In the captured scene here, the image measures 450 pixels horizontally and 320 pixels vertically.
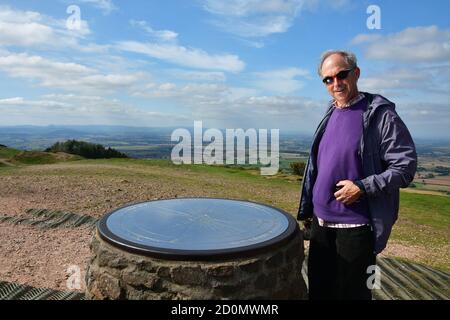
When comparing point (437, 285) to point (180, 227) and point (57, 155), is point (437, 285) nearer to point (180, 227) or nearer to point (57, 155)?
point (180, 227)

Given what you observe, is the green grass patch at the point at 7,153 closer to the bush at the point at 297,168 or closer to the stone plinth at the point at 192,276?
the bush at the point at 297,168

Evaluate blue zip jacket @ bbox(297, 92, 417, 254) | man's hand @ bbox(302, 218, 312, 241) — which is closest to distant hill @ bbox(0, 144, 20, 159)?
man's hand @ bbox(302, 218, 312, 241)

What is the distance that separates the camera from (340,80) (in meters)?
3.16

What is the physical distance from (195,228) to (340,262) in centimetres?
156

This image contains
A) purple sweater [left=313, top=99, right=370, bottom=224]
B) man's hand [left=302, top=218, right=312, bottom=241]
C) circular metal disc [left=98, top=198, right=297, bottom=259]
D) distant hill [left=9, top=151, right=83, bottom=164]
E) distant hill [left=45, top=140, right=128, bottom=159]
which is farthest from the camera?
distant hill [left=45, top=140, right=128, bottom=159]

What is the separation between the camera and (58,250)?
723 centimetres

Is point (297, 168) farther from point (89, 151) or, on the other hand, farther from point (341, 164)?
point (341, 164)

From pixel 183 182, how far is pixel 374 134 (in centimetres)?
1249

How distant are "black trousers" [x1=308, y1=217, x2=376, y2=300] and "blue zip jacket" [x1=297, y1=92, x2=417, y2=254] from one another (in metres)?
0.14

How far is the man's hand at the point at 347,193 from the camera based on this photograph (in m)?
2.99

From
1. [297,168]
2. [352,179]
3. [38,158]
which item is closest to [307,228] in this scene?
[352,179]

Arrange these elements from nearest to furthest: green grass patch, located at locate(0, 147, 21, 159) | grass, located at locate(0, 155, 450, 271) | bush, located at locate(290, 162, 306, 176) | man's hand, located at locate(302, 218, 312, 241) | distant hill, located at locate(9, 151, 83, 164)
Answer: man's hand, located at locate(302, 218, 312, 241) → grass, located at locate(0, 155, 450, 271) → bush, located at locate(290, 162, 306, 176) → distant hill, located at locate(9, 151, 83, 164) → green grass patch, located at locate(0, 147, 21, 159)

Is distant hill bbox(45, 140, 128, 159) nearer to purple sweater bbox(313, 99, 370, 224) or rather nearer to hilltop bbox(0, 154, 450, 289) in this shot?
hilltop bbox(0, 154, 450, 289)

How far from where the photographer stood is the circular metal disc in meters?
3.47
